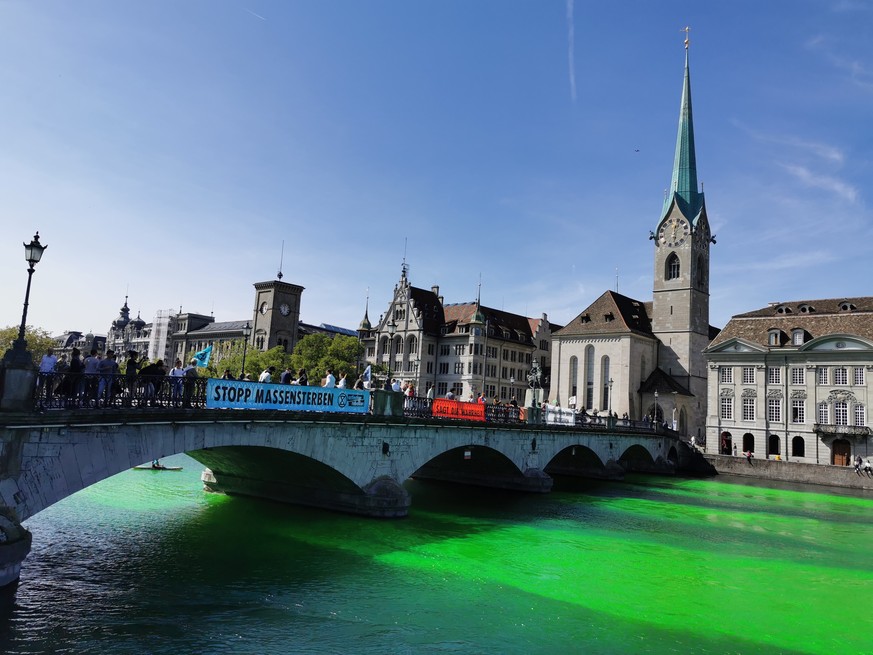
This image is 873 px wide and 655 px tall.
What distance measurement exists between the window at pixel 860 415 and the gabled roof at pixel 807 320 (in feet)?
19.5

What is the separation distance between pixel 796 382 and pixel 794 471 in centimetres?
1029

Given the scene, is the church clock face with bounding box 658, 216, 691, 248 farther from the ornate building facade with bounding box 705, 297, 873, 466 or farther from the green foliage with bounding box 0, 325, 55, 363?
the green foliage with bounding box 0, 325, 55, 363

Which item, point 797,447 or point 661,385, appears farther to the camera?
point 661,385

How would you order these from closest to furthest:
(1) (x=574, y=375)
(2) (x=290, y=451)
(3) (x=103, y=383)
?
(3) (x=103, y=383), (2) (x=290, y=451), (1) (x=574, y=375)

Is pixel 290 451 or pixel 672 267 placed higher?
pixel 672 267

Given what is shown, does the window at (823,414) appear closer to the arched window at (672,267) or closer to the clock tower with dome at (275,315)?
the arched window at (672,267)

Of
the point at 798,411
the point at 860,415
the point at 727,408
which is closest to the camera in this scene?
the point at 860,415

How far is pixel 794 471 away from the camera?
56281mm

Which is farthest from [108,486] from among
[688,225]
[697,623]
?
[688,225]

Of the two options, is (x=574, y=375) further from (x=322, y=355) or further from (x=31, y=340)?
(x=31, y=340)

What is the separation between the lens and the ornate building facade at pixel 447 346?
86000mm

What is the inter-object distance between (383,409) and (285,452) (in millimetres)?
4368

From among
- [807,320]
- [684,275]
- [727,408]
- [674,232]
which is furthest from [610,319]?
[807,320]

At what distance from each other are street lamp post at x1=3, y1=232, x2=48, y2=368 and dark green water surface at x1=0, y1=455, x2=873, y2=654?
15.5 feet
